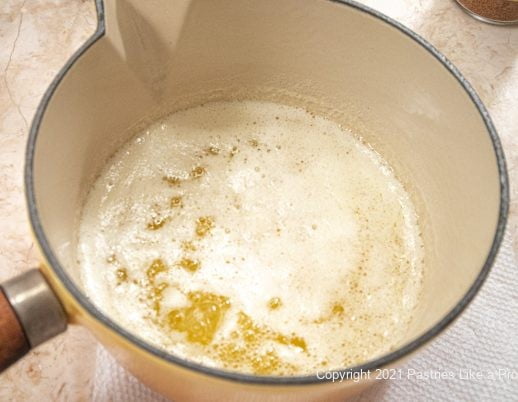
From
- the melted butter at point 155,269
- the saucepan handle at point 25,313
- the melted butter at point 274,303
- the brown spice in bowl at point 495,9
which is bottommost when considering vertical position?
the melted butter at point 155,269

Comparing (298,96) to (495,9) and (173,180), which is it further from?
(495,9)

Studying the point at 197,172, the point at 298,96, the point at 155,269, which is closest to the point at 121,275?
the point at 155,269

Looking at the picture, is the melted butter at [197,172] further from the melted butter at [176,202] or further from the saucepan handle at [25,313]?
the saucepan handle at [25,313]

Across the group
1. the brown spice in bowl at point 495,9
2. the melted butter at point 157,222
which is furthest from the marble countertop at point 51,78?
the melted butter at point 157,222

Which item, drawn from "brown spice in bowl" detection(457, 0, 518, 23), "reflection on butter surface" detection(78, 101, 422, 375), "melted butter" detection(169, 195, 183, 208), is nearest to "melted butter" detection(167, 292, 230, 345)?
"reflection on butter surface" detection(78, 101, 422, 375)

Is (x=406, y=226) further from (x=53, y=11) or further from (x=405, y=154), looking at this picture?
(x=53, y=11)

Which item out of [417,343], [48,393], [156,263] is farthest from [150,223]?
[417,343]
